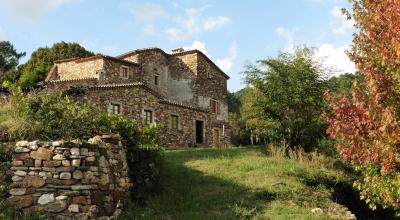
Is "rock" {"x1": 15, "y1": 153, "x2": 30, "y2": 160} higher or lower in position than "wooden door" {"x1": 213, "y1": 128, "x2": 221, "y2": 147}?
lower

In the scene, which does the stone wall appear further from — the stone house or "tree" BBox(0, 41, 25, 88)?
"tree" BBox(0, 41, 25, 88)

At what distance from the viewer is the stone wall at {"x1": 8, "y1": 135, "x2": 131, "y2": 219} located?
953 cm

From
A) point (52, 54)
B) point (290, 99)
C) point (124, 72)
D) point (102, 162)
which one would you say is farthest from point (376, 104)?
point (52, 54)

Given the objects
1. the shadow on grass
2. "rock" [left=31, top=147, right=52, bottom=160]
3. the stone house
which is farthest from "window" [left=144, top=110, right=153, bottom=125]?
"rock" [left=31, top=147, right=52, bottom=160]

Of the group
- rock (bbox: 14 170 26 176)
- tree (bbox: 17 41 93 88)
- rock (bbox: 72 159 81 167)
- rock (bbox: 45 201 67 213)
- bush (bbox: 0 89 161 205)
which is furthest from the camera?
tree (bbox: 17 41 93 88)

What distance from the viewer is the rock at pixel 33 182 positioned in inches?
378

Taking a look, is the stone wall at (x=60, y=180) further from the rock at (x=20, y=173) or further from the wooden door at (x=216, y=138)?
the wooden door at (x=216, y=138)

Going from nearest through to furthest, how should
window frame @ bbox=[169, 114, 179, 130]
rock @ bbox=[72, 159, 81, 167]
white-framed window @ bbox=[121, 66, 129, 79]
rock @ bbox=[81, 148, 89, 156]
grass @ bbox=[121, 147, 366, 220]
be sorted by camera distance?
rock @ bbox=[72, 159, 81, 167] → rock @ bbox=[81, 148, 89, 156] → grass @ bbox=[121, 147, 366, 220] → window frame @ bbox=[169, 114, 179, 130] → white-framed window @ bbox=[121, 66, 129, 79]

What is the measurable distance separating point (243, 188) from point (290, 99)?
941 cm

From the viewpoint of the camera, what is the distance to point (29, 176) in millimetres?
9664

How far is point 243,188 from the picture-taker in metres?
14.1

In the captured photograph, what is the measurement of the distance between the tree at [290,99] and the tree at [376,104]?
13254mm

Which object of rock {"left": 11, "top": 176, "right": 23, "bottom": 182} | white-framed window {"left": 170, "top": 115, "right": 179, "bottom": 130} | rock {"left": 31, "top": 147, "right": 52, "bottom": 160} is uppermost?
white-framed window {"left": 170, "top": 115, "right": 179, "bottom": 130}

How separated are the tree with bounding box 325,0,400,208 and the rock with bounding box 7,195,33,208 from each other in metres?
6.36
